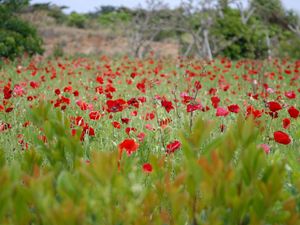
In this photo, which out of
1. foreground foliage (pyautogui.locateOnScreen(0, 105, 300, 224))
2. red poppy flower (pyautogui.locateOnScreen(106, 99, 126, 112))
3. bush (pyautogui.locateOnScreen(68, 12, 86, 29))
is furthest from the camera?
bush (pyautogui.locateOnScreen(68, 12, 86, 29))

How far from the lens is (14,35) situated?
1266 cm

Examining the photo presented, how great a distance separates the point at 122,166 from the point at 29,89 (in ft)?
18.6

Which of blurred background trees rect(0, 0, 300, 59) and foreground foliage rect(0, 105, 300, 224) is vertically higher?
foreground foliage rect(0, 105, 300, 224)

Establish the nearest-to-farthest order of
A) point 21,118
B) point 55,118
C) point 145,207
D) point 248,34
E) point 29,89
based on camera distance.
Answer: point 145,207 < point 55,118 < point 21,118 < point 29,89 < point 248,34

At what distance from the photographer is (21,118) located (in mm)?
4465

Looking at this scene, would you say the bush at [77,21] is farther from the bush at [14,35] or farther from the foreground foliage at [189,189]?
the foreground foliage at [189,189]

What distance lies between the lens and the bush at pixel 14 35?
12383 millimetres

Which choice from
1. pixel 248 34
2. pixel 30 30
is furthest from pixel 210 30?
pixel 30 30

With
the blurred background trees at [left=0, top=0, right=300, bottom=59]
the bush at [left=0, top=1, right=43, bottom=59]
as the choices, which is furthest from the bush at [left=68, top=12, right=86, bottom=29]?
the bush at [left=0, top=1, right=43, bottom=59]

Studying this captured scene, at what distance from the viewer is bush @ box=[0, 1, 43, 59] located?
1238cm

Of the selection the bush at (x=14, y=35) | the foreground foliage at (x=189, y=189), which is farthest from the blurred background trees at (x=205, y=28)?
the foreground foliage at (x=189, y=189)

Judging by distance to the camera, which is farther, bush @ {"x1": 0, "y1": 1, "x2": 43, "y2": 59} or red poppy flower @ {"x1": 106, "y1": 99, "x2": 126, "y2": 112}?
bush @ {"x1": 0, "y1": 1, "x2": 43, "y2": 59}

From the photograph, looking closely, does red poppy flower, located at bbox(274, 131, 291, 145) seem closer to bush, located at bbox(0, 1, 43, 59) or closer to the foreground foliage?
the foreground foliage

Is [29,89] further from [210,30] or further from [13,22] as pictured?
[210,30]
